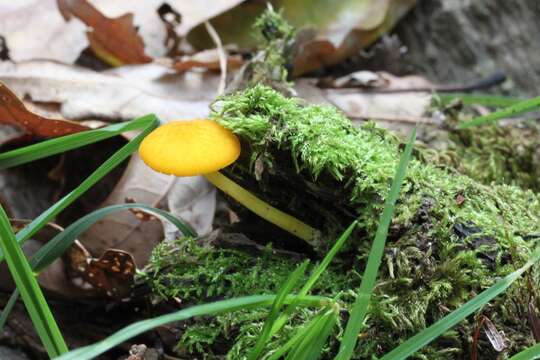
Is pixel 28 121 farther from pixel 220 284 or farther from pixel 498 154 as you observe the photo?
pixel 498 154

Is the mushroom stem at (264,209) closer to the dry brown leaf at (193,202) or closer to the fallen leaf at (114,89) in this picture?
the dry brown leaf at (193,202)

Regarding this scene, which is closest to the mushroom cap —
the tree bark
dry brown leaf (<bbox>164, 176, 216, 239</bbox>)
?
dry brown leaf (<bbox>164, 176, 216, 239</bbox>)

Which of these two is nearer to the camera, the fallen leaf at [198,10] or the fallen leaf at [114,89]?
the fallen leaf at [114,89]

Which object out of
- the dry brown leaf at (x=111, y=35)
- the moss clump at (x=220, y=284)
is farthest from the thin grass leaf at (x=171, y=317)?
the dry brown leaf at (x=111, y=35)

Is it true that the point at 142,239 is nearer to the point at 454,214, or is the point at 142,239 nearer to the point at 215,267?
the point at 215,267

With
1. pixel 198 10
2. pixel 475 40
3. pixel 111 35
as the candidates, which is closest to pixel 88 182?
pixel 111 35

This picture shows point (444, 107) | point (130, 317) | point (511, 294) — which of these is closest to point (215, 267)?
point (130, 317)

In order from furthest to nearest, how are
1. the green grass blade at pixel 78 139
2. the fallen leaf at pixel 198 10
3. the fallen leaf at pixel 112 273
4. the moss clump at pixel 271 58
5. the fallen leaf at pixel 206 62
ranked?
the fallen leaf at pixel 198 10 → the fallen leaf at pixel 206 62 → the moss clump at pixel 271 58 → the fallen leaf at pixel 112 273 → the green grass blade at pixel 78 139
